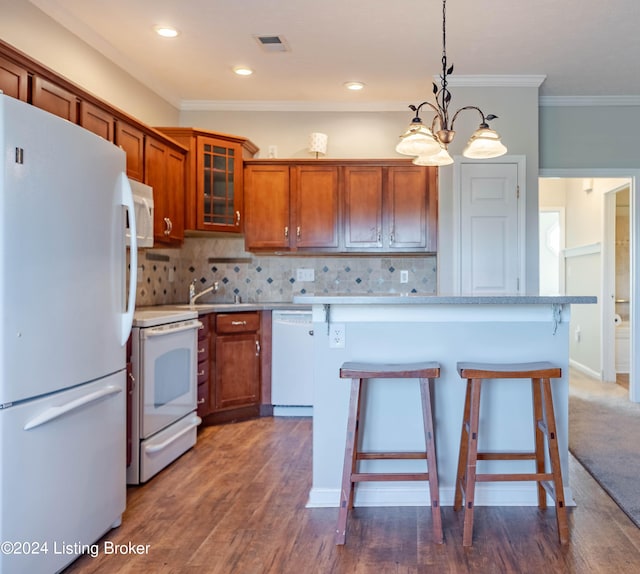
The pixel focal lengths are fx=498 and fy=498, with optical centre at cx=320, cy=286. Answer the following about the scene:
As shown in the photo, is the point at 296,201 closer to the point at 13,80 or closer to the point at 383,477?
the point at 13,80

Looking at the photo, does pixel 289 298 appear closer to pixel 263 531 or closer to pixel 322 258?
pixel 322 258

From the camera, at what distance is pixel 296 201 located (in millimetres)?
4477

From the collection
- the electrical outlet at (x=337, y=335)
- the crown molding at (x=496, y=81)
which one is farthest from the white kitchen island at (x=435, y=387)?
the crown molding at (x=496, y=81)

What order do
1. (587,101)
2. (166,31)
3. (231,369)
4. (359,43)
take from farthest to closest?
(587,101) → (231,369) → (359,43) → (166,31)

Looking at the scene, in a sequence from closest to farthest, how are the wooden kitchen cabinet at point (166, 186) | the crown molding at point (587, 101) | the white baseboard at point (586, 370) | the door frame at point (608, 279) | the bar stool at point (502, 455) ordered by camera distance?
the bar stool at point (502, 455)
the wooden kitchen cabinet at point (166, 186)
the crown molding at point (587, 101)
the door frame at point (608, 279)
the white baseboard at point (586, 370)

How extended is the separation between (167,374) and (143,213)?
1.02 meters

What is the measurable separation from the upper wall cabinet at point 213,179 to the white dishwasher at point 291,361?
3.13ft

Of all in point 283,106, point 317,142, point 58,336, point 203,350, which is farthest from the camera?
point 283,106

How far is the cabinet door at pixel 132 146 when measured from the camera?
3180 millimetres

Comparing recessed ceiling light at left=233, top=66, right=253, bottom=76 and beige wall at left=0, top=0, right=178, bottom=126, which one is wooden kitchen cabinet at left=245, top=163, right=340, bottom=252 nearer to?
recessed ceiling light at left=233, top=66, right=253, bottom=76

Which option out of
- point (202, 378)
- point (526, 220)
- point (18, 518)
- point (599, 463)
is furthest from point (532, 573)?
point (526, 220)

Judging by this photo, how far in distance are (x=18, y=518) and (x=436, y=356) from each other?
5.90ft

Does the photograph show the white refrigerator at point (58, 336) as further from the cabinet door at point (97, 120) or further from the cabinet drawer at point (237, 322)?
the cabinet drawer at point (237, 322)

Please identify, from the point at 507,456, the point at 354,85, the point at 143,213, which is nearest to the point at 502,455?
the point at 507,456
